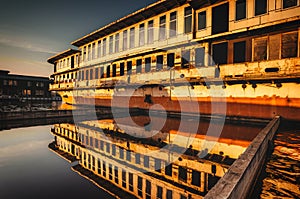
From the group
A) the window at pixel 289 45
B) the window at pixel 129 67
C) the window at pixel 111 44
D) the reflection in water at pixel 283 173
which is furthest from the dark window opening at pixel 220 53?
the window at pixel 111 44

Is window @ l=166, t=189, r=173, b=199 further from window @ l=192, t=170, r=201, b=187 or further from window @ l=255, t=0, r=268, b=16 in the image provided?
window @ l=255, t=0, r=268, b=16

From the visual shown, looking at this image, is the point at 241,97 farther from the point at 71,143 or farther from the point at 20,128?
the point at 20,128

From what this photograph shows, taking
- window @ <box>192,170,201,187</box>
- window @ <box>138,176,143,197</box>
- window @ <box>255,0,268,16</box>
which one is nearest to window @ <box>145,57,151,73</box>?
window @ <box>255,0,268,16</box>

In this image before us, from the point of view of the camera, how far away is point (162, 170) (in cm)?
600

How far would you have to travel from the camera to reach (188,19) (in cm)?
1791

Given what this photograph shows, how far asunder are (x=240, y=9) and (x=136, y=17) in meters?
11.8

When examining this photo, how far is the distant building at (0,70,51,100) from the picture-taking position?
47447 mm

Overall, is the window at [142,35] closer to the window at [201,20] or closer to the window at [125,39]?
the window at [125,39]

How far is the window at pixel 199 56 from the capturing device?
16516mm

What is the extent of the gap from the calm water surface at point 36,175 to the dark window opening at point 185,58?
42.9 feet

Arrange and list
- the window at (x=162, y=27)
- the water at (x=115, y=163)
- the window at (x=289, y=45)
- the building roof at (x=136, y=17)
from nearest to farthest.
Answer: the water at (x=115, y=163) < the window at (x=289, y=45) < the building roof at (x=136, y=17) < the window at (x=162, y=27)

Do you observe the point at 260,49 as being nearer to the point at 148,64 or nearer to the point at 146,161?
the point at 148,64

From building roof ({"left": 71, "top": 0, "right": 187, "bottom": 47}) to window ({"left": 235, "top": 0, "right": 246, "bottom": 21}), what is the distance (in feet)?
16.5

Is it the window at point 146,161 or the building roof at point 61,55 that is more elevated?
the building roof at point 61,55
